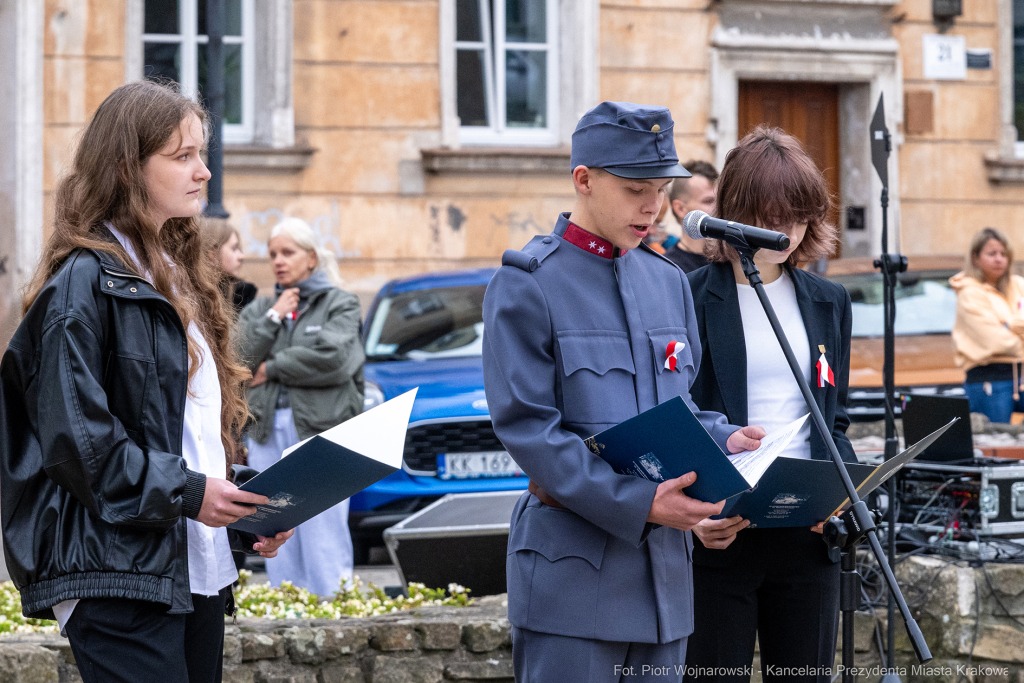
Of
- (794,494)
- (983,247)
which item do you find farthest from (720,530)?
(983,247)

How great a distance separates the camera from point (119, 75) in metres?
11.9

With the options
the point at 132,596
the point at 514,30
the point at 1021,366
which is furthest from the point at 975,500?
the point at 514,30

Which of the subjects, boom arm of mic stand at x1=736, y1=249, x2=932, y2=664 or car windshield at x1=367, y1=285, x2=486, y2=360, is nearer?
boom arm of mic stand at x1=736, y1=249, x2=932, y2=664

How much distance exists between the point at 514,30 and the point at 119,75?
4101 mm

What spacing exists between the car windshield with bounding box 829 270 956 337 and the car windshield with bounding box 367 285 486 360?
302 centimetres

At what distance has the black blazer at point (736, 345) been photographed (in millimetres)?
3240

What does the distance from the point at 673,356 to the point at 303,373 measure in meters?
3.79

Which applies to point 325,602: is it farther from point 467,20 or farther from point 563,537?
point 467,20

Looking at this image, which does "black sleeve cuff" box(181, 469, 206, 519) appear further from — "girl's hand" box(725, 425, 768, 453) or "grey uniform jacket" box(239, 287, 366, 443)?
"grey uniform jacket" box(239, 287, 366, 443)

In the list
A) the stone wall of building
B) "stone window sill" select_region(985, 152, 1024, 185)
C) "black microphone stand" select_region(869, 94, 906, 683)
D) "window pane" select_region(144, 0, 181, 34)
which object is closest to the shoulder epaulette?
"black microphone stand" select_region(869, 94, 906, 683)

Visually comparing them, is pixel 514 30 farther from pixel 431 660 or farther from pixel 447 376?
pixel 431 660

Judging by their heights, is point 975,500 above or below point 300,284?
below

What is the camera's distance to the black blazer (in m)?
3.24

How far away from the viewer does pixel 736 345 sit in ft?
10.7
